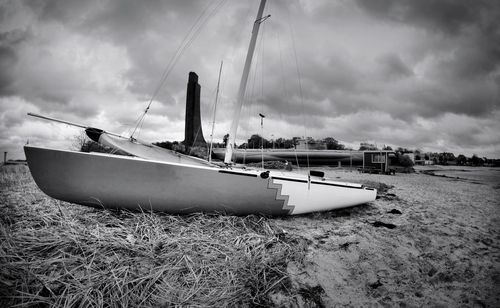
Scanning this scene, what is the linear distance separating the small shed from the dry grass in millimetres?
17798

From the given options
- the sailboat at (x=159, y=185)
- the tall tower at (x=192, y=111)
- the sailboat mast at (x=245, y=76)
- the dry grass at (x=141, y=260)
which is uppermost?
the tall tower at (x=192, y=111)

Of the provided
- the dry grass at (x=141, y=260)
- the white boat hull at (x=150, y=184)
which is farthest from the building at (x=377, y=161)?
the dry grass at (x=141, y=260)

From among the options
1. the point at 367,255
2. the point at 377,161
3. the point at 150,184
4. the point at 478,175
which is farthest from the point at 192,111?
the point at 478,175

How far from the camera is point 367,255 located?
2.38 metres

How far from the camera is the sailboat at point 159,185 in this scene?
261cm

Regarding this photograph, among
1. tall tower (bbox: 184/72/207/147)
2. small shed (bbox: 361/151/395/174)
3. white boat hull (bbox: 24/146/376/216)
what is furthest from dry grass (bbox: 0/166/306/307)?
tall tower (bbox: 184/72/207/147)

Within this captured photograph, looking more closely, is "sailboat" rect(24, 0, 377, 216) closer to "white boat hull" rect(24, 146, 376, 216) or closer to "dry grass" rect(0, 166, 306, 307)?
"white boat hull" rect(24, 146, 376, 216)

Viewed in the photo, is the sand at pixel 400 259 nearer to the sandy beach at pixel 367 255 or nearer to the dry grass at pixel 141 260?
the sandy beach at pixel 367 255

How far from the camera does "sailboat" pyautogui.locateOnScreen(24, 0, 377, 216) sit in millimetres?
2607

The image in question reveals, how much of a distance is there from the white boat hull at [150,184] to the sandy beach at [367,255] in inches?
9.9

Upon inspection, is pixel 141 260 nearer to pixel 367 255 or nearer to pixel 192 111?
pixel 367 255

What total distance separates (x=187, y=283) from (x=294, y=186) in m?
2.16

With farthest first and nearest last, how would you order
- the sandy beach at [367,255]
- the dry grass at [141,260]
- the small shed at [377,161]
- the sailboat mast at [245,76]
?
the small shed at [377,161] → the sailboat mast at [245,76] → the sandy beach at [367,255] → the dry grass at [141,260]

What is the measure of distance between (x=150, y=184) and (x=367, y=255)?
2.90 metres
